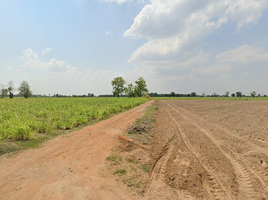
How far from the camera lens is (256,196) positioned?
10.2 feet

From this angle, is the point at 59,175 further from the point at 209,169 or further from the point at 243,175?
the point at 243,175

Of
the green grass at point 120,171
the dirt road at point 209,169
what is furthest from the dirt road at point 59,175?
the dirt road at point 209,169

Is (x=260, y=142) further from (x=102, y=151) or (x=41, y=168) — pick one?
(x=41, y=168)

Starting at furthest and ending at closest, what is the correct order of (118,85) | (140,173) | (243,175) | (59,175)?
(118,85), (140,173), (243,175), (59,175)

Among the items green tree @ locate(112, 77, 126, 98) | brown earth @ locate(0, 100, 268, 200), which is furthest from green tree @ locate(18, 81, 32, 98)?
brown earth @ locate(0, 100, 268, 200)

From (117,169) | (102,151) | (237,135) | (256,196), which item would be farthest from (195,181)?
(237,135)

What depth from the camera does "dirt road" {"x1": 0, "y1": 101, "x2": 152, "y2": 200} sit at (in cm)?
301

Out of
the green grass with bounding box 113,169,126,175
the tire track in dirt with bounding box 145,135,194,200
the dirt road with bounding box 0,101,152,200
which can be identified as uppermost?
the dirt road with bounding box 0,101,152,200

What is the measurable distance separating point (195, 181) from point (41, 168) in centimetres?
418

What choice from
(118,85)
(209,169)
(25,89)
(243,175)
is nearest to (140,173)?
(209,169)

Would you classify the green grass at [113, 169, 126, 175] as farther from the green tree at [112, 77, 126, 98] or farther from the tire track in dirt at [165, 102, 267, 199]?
the green tree at [112, 77, 126, 98]

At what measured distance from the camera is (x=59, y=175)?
12.0 ft

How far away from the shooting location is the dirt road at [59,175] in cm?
301

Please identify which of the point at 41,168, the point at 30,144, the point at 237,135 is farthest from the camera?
the point at 237,135
